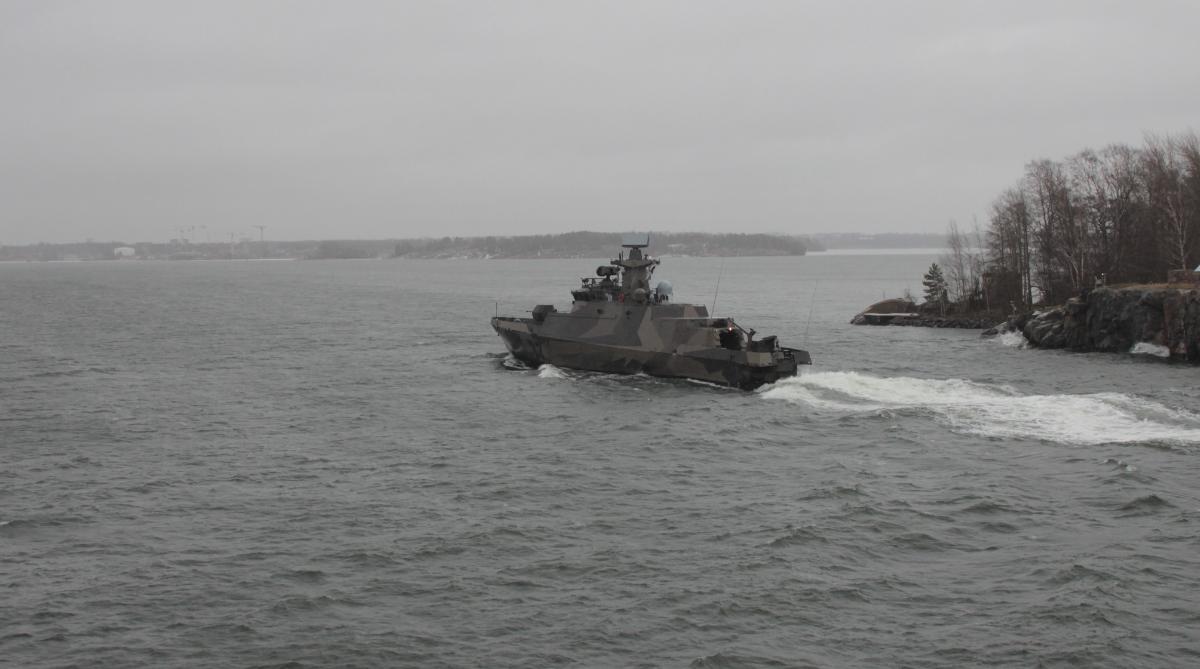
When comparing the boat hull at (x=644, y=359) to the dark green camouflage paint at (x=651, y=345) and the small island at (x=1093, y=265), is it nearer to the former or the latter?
the dark green camouflage paint at (x=651, y=345)

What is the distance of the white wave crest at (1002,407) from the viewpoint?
31344 mm

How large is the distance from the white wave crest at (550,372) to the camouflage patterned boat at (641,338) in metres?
0.41

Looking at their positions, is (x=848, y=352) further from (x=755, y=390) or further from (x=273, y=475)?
(x=273, y=475)

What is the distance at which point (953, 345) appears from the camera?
203 ft

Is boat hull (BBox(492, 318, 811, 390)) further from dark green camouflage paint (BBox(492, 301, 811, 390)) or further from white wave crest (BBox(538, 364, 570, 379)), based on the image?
white wave crest (BBox(538, 364, 570, 379))

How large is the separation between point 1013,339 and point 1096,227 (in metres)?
14.7

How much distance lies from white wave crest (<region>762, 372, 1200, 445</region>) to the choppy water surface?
0.63ft

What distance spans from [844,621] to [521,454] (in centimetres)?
1461

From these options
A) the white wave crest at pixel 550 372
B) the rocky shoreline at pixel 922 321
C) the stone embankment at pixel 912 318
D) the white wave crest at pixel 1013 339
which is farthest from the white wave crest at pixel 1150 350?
the white wave crest at pixel 550 372

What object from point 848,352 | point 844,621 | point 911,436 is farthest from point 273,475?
point 848,352

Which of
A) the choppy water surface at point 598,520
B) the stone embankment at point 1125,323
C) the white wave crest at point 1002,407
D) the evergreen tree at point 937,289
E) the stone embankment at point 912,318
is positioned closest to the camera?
the choppy water surface at point 598,520

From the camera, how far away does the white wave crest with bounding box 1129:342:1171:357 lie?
5138cm

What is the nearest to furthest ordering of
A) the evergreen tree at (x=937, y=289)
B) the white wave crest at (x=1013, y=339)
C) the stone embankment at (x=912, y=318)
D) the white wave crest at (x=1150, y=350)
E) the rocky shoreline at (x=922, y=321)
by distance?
the white wave crest at (x=1150, y=350) < the white wave crest at (x=1013, y=339) < the rocky shoreline at (x=922, y=321) < the stone embankment at (x=912, y=318) < the evergreen tree at (x=937, y=289)

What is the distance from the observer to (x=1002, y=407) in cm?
3606
